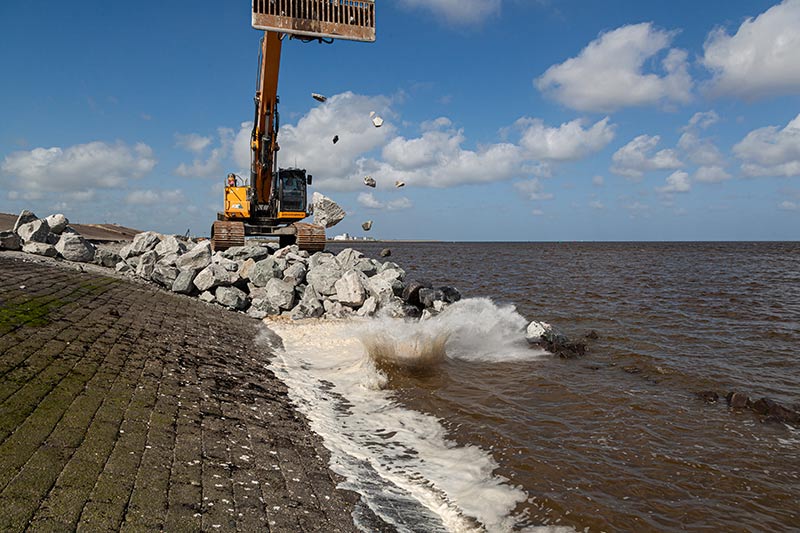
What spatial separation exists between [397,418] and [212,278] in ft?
29.2

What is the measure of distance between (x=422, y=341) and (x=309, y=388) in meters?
2.75

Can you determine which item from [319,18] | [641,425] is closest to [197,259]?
[319,18]

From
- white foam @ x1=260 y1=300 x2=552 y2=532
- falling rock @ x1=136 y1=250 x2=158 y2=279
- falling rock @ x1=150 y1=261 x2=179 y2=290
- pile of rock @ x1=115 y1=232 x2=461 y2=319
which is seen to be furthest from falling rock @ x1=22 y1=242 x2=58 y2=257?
white foam @ x1=260 y1=300 x2=552 y2=532

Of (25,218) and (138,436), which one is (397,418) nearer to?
(138,436)

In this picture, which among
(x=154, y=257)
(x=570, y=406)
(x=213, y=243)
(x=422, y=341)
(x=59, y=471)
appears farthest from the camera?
(x=213, y=243)

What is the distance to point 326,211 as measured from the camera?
23.1 meters

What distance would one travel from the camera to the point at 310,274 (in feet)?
50.5

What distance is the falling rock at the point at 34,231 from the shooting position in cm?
1365

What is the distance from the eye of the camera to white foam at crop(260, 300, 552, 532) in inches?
183

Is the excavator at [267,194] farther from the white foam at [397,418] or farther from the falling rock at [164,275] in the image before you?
the white foam at [397,418]

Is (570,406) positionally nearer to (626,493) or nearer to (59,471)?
(626,493)

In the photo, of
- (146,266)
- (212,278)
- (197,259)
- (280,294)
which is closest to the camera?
(212,278)

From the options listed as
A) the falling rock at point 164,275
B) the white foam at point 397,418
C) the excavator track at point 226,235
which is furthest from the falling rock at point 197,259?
the excavator track at point 226,235

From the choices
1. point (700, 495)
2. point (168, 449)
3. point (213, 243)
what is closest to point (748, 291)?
point (700, 495)
